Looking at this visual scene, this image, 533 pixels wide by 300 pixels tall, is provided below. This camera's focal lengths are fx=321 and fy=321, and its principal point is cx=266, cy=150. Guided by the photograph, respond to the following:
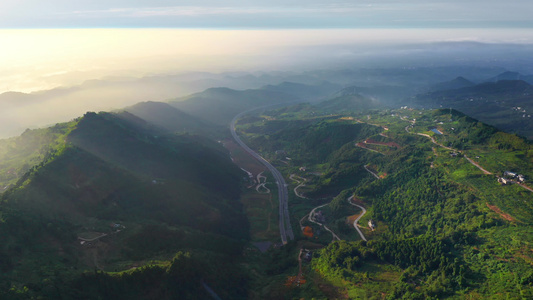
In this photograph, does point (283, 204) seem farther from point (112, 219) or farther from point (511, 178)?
point (511, 178)

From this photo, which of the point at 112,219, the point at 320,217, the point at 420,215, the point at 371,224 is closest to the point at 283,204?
the point at 320,217

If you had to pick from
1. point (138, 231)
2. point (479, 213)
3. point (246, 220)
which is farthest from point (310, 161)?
point (138, 231)

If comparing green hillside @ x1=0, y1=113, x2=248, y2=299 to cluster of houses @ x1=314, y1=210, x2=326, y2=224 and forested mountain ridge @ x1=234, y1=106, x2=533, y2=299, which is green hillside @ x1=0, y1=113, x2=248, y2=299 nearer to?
forested mountain ridge @ x1=234, y1=106, x2=533, y2=299

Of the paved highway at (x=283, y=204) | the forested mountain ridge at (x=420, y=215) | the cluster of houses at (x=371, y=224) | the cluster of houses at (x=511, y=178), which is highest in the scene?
the cluster of houses at (x=511, y=178)

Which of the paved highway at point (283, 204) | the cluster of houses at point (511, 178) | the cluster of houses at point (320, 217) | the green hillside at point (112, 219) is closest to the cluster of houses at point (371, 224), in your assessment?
the cluster of houses at point (320, 217)

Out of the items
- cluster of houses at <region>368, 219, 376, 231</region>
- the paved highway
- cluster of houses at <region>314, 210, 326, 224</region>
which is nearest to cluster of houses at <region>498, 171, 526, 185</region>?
cluster of houses at <region>368, 219, 376, 231</region>

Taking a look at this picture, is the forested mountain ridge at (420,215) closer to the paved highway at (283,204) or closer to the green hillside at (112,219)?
the paved highway at (283,204)
